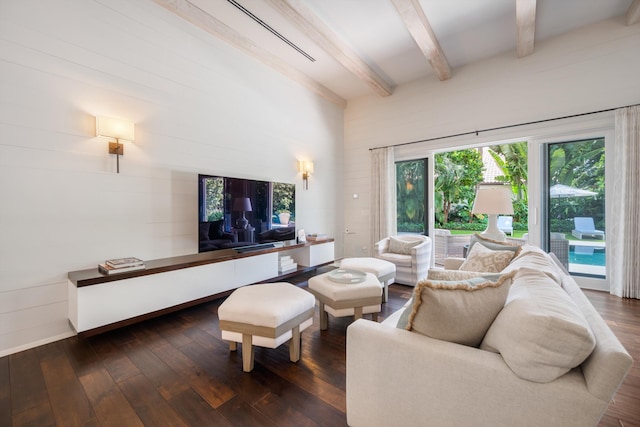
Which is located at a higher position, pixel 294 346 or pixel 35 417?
pixel 294 346

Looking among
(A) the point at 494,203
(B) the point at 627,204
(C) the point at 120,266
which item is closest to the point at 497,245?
(A) the point at 494,203

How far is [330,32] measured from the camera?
10.8 ft

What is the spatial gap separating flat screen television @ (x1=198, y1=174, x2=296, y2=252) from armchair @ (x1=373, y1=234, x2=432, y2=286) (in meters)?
1.51

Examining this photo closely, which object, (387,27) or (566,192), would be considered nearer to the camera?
(387,27)

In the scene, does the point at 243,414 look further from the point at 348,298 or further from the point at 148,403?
the point at 348,298

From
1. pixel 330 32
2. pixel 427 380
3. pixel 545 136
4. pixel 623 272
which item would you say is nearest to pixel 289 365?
pixel 427 380

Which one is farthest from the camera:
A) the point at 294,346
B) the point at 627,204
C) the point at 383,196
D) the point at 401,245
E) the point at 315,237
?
the point at 383,196

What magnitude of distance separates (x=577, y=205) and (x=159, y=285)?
522 cm

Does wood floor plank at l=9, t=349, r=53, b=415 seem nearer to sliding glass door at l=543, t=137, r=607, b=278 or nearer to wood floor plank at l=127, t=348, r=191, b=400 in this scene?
wood floor plank at l=127, t=348, r=191, b=400

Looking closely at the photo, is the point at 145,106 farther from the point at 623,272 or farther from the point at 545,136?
the point at 623,272

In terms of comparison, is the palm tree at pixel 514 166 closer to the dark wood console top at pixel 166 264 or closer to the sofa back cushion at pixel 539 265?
the sofa back cushion at pixel 539 265

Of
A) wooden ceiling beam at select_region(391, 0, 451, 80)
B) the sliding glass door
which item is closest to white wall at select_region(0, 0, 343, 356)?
wooden ceiling beam at select_region(391, 0, 451, 80)

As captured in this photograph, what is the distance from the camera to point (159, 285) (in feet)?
8.41

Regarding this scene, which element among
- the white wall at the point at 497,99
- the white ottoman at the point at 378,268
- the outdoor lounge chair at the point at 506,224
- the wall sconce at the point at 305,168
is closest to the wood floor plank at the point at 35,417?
the white ottoman at the point at 378,268
